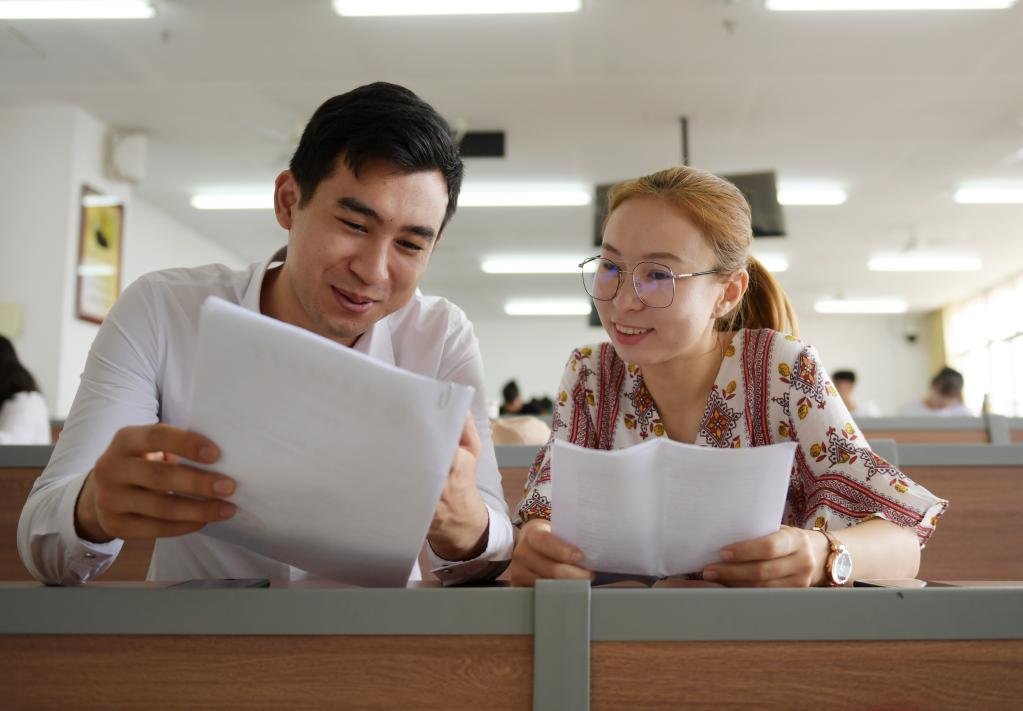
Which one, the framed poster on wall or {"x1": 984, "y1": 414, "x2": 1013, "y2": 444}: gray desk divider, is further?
the framed poster on wall

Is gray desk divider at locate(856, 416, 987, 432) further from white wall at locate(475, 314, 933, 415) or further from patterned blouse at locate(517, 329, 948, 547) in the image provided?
white wall at locate(475, 314, 933, 415)

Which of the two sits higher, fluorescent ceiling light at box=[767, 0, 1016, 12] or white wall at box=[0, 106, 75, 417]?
fluorescent ceiling light at box=[767, 0, 1016, 12]

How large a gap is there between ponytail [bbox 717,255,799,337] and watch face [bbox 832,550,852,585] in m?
0.58

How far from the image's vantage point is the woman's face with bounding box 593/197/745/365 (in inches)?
51.9

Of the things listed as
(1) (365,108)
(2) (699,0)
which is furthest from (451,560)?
(2) (699,0)

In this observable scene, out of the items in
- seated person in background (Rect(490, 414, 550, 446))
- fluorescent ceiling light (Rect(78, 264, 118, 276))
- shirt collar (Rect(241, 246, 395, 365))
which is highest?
fluorescent ceiling light (Rect(78, 264, 118, 276))

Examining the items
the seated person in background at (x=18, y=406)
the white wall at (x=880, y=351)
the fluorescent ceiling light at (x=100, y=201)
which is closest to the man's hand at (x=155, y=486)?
the seated person in background at (x=18, y=406)

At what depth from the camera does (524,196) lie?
24.2 ft

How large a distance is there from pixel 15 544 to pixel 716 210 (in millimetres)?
1411

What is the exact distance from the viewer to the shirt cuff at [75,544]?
2.98ft

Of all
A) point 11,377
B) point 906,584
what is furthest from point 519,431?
point 11,377

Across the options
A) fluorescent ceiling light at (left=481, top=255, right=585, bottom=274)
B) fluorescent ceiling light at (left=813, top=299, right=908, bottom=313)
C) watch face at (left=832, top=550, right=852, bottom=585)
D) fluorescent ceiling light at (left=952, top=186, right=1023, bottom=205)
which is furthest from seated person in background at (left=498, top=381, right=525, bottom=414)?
watch face at (left=832, top=550, right=852, bottom=585)

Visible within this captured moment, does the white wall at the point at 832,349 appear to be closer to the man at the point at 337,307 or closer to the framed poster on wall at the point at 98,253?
the framed poster on wall at the point at 98,253

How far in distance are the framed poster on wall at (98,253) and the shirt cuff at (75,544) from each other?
531cm
